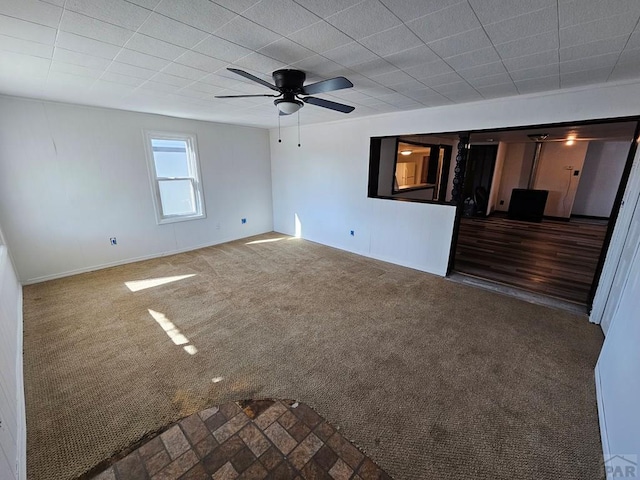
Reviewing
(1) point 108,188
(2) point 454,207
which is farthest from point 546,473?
(1) point 108,188

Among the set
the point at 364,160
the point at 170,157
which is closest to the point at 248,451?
the point at 364,160

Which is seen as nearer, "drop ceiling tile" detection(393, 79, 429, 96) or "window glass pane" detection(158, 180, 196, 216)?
"drop ceiling tile" detection(393, 79, 429, 96)

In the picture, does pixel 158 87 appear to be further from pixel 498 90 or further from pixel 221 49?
pixel 498 90

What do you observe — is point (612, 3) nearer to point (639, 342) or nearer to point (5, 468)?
point (639, 342)

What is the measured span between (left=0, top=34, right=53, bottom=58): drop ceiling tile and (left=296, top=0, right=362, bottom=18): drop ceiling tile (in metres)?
1.81

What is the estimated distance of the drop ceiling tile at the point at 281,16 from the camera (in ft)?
4.50

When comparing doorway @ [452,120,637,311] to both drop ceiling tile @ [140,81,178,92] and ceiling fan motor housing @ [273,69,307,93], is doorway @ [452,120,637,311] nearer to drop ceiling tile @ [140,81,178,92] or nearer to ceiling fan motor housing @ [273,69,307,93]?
ceiling fan motor housing @ [273,69,307,93]

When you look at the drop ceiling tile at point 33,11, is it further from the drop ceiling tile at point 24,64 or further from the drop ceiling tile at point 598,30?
the drop ceiling tile at point 598,30

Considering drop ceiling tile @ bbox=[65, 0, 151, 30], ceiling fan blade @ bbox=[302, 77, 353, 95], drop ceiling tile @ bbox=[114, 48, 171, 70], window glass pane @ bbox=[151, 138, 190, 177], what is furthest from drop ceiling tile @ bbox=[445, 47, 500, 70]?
window glass pane @ bbox=[151, 138, 190, 177]

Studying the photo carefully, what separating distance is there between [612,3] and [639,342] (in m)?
1.72

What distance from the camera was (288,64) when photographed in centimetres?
211

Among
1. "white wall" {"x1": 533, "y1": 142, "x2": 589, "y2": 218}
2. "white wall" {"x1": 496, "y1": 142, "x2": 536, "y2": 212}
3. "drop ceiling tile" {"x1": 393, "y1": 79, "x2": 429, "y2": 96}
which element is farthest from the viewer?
"white wall" {"x1": 496, "y1": 142, "x2": 536, "y2": 212}

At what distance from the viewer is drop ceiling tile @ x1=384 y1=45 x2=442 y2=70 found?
1845 mm

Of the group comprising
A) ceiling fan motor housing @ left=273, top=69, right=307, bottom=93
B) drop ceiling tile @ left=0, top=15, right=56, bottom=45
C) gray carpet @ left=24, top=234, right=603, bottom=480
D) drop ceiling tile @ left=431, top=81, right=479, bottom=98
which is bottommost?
gray carpet @ left=24, top=234, right=603, bottom=480
